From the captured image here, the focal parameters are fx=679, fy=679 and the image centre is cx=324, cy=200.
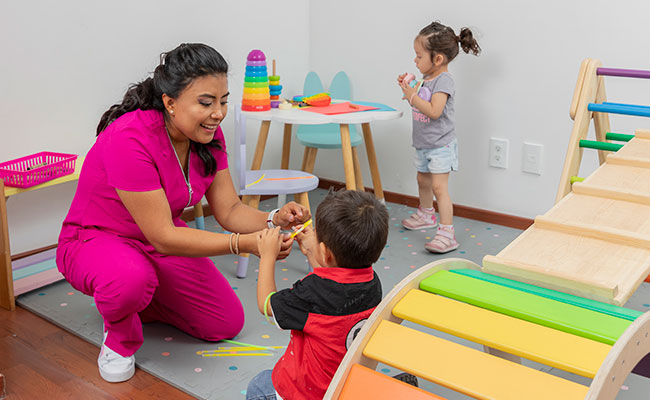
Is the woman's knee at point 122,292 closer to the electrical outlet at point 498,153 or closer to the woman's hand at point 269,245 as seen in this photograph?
the woman's hand at point 269,245

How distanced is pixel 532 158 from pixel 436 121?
48 cm

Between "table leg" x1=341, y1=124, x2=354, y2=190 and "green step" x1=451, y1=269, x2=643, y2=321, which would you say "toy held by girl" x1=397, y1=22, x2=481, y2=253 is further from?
"green step" x1=451, y1=269, x2=643, y2=321

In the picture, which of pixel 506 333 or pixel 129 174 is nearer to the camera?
pixel 506 333

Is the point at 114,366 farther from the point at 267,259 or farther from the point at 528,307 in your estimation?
the point at 528,307

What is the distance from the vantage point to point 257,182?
8.30 ft

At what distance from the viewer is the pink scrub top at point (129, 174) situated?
1.75 meters

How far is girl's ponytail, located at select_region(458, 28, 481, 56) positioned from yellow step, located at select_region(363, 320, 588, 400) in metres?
1.82

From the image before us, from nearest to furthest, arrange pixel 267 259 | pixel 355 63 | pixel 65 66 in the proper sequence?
1. pixel 267 259
2. pixel 65 66
3. pixel 355 63

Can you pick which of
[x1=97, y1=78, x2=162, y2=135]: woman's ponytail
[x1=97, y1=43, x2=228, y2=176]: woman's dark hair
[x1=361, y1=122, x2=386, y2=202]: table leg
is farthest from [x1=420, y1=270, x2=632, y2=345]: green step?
[x1=361, y1=122, x2=386, y2=202]: table leg

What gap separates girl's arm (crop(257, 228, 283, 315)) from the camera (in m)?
1.43

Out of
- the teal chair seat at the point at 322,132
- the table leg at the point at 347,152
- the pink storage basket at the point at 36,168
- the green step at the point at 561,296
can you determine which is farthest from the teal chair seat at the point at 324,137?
the green step at the point at 561,296

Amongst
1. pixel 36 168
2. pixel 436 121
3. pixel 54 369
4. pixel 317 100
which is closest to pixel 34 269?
pixel 36 168

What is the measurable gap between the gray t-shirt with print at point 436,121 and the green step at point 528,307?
4.87ft

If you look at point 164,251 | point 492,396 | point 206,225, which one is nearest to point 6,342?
point 164,251
